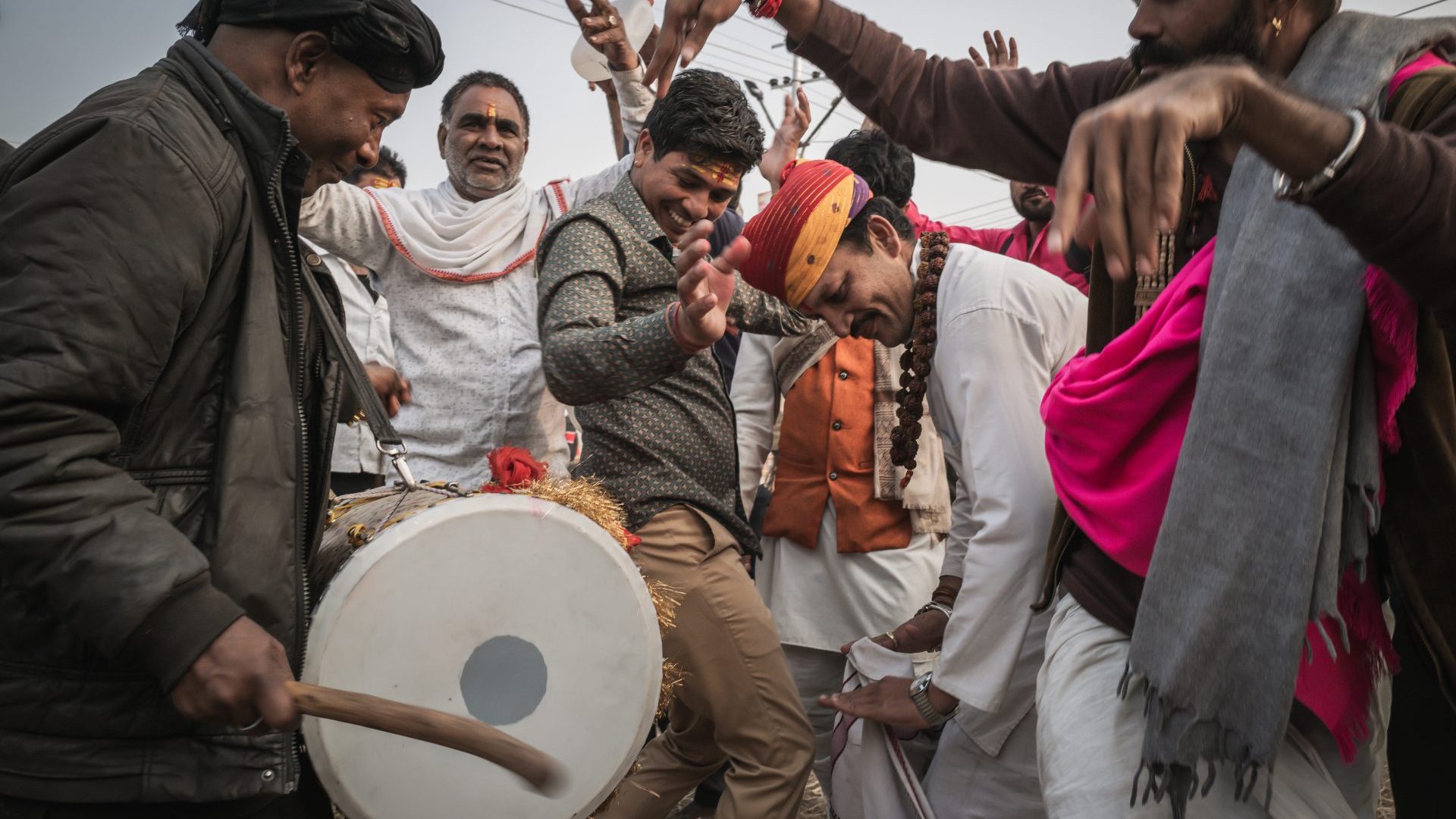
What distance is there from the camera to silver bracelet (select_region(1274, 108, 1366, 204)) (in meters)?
1.26

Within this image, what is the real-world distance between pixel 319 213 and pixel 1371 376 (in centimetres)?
305

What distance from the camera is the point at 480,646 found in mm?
1971

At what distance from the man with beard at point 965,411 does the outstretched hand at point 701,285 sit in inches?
18.2

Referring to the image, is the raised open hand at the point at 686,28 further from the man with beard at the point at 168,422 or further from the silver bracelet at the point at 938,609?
the silver bracelet at the point at 938,609

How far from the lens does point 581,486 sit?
2254 millimetres

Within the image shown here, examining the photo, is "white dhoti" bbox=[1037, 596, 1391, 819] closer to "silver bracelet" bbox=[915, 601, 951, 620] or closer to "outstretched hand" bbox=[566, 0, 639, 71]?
"silver bracelet" bbox=[915, 601, 951, 620]

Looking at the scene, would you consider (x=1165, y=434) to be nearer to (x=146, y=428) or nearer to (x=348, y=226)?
(x=146, y=428)

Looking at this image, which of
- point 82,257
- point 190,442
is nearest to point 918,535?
point 190,442

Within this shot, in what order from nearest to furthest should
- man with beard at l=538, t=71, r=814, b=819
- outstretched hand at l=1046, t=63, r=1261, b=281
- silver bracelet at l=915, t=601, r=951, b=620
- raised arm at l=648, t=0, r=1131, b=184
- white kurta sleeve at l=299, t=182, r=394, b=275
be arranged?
outstretched hand at l=1046, t=63, r=1261, b=281 < raised arm at l=648, t=0, r=1131, b=184 < man with beard at l=538, t=71, r=814, b=819 < silver bracelet at l=915, t=601, r=951, b=620 < white kurta sleeve at l=299, t=182, r=394, b=275

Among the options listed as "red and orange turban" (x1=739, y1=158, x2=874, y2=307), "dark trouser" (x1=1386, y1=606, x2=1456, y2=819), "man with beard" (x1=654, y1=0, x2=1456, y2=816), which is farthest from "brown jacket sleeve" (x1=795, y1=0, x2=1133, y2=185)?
"dark trouser" (x1=1386, y1=606, x2=1456, y2=819)

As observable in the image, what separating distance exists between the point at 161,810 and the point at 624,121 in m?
3.02

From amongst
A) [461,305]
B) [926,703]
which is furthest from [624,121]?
[926,703]

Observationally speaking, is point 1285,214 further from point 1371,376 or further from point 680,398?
point 680,398

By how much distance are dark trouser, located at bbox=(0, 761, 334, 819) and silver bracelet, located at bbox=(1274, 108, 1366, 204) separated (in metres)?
1.71
